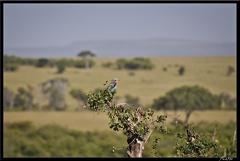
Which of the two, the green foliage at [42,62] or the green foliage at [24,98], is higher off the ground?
the green foliage at [42,62]

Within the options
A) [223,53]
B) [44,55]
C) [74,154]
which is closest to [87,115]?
[74,154]

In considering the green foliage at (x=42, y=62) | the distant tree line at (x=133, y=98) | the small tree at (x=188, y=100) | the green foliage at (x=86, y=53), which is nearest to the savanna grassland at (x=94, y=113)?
the distant tree line at (x=133, y=98)

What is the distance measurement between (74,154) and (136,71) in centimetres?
1923

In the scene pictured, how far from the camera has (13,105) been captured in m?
48.7

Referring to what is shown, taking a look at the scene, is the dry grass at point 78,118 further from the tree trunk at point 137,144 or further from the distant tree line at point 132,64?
the tree trunk at point 137,144

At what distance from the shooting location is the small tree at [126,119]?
8.56m

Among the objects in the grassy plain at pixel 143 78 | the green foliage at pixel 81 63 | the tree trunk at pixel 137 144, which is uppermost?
the green foliage at pixel 81 63

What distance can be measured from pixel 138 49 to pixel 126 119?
5662 cm

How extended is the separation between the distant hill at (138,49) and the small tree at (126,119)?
45.0 metres

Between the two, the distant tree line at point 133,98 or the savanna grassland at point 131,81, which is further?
the savanna grassland at point 131,81

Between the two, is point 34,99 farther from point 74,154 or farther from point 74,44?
point 74,154

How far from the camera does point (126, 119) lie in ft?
28.2

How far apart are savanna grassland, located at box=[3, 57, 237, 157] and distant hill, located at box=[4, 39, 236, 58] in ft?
3.09

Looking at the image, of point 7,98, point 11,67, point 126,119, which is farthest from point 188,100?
point 126,119
